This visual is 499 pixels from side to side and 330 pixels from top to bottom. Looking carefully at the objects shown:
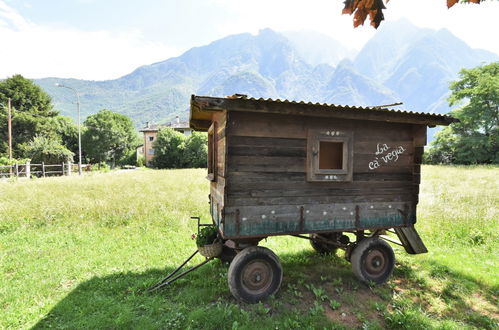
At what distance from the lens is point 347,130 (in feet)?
16.8

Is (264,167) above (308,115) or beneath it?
beneath

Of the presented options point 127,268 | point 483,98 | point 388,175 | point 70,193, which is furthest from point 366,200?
point 483,98

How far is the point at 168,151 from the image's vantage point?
48.8 meters

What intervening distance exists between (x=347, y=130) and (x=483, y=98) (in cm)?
4227

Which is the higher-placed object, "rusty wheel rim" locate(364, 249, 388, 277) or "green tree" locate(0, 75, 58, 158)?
"green tree" locate(0, 75, 58, 158)

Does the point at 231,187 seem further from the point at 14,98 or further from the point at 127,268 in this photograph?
the point at 14,98

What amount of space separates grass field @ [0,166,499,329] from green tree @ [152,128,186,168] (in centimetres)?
3870

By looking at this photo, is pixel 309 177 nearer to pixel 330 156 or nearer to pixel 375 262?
pixel 330 156

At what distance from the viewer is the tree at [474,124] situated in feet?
109

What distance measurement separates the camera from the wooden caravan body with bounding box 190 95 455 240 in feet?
14.9

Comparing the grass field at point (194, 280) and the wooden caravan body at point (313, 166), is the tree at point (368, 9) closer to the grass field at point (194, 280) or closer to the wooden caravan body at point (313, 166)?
the wooden caravan body at point (313, 166)

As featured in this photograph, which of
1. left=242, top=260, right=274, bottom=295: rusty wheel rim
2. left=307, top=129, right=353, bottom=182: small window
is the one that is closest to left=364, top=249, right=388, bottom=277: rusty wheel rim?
left=307, top=129, right=353, bottom=182: small window

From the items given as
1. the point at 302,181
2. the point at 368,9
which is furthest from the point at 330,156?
the point at 368,9

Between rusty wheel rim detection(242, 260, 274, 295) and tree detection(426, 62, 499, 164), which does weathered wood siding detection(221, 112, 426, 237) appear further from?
tree detection(426, 62, 499, 164)
